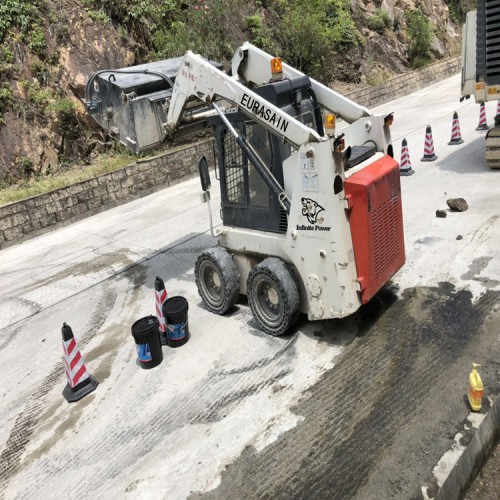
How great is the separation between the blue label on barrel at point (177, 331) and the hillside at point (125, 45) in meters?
11.0

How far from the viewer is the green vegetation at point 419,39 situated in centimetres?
2988

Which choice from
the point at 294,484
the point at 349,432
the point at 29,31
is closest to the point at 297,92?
the point at 349,432

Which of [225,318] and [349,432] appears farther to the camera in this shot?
[225,318]

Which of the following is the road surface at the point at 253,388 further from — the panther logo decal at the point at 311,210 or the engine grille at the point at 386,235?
the panther logo decal at the point at 311,210

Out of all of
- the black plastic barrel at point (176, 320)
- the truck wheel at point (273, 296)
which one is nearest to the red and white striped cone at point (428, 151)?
the truck wheel at point (273, 296)

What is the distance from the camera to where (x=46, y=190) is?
13.4 metres

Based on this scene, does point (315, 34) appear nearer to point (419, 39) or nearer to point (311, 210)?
point (419, 39)

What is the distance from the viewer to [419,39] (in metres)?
30.0

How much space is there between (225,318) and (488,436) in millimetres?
3758

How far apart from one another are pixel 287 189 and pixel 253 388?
2389 millimetres

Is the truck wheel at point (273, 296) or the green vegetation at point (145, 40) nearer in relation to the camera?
the truck wheel at point (273, 296)

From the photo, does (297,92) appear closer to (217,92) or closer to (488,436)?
(217,92)

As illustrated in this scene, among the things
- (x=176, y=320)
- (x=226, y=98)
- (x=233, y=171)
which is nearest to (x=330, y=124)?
(x=226, y=98)

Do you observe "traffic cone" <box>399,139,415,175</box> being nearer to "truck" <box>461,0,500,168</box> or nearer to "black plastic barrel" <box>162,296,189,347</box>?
"truck" <box>461,0,500,168</box>
